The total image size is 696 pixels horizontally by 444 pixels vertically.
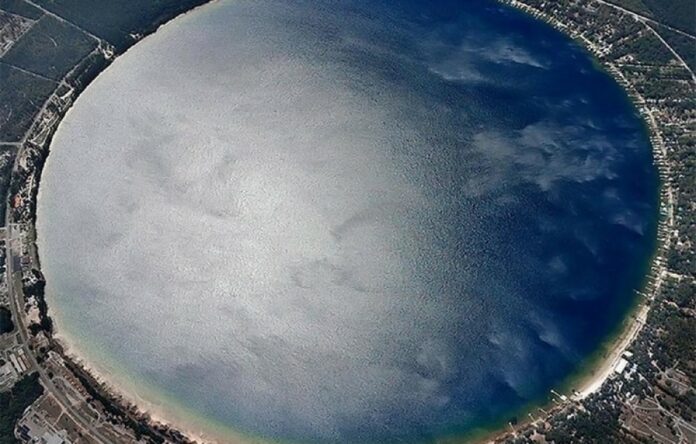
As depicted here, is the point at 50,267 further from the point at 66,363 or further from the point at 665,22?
the point at 665,22

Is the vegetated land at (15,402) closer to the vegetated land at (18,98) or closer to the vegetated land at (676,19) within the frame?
the vegetated land at (18,98)

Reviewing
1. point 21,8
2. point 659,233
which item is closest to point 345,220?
point 659,233

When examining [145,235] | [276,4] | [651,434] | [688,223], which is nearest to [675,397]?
[651,434]

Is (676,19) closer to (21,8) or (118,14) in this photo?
(118,14)

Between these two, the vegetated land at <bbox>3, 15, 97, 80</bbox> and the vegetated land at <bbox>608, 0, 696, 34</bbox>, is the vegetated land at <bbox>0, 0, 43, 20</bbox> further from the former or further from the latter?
the vegetated land at <bbox>608, 0, 696, 34</bbox>

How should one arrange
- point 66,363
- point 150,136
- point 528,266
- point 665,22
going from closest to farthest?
1. point 66,363
2. point 528,266
3. point 150,136
4. point 665,22

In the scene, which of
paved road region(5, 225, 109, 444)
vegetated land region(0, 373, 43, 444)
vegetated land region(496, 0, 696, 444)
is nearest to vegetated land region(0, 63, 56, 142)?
paved road region(5, 225, 109, 444)
